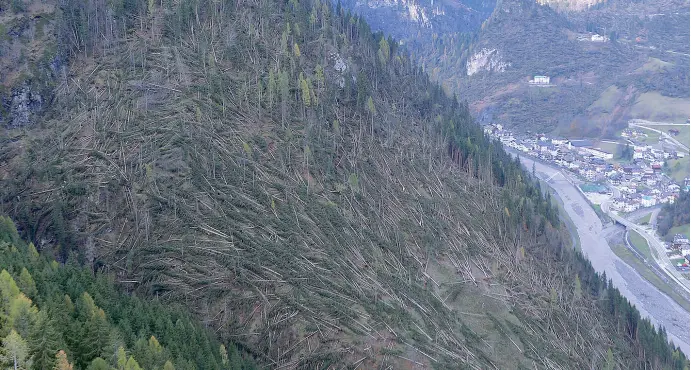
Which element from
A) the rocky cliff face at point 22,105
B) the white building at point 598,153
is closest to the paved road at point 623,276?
the white building at point 598,153

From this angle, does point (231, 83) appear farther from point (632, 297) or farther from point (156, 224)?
point (632, 297)

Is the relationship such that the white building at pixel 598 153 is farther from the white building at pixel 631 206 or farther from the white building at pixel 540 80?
the white building at pixel 540 80

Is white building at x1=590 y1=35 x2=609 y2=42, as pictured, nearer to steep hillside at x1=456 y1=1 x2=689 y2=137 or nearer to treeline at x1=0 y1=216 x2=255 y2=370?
steep hillside at x1=456 y1=1 x2=689 y2=137

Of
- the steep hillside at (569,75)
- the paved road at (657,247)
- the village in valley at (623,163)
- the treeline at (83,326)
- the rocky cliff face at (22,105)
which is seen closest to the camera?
the treeline at (83,326)

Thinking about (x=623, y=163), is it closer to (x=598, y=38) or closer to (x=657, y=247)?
(x=657, y=247)

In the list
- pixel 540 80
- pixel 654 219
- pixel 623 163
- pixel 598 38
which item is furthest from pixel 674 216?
pixel 598 38

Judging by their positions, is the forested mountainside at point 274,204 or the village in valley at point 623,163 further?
the village in valley at point 623,163

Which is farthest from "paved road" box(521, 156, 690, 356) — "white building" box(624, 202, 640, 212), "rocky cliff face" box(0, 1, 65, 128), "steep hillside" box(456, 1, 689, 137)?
"rocky cliff face" box(0, 1, 65, 128)
